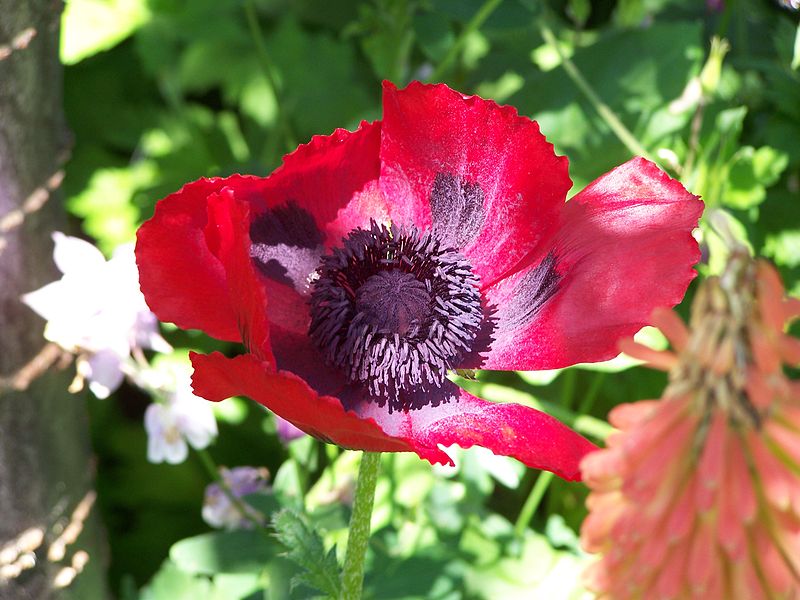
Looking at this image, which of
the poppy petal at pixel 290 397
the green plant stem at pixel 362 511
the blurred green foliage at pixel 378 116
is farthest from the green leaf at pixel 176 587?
the poppy petal at pixel 290 397

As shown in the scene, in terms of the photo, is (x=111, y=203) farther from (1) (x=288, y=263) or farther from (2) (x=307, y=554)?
(2) (x=307, y=554)

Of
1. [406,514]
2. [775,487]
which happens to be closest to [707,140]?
[406,514]

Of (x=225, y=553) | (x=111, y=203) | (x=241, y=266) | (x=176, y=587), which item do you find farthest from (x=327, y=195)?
(x=111, y=203)

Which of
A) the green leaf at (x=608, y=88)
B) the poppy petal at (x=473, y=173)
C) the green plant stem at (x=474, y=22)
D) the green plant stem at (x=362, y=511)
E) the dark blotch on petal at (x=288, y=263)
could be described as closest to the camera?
the green plant stem at (x=362, y=511)

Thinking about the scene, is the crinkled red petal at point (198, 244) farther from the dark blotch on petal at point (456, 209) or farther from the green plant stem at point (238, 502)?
the green plant stem at point (238, 502)

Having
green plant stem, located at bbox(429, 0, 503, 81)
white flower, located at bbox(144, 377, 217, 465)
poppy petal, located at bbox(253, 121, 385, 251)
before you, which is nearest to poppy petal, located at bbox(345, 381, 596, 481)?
poppy petal, located at bbox(253, 121, 385, 251)

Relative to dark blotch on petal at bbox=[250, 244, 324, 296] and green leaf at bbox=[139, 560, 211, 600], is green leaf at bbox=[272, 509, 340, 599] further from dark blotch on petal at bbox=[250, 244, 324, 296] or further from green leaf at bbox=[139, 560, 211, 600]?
green leaf at bbox=[139, 560, 211, 600]

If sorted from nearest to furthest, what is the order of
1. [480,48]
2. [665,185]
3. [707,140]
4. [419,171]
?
[665,185], [419,171], [707,140], [480,48]

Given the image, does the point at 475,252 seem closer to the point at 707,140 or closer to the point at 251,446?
the point at 707,140
